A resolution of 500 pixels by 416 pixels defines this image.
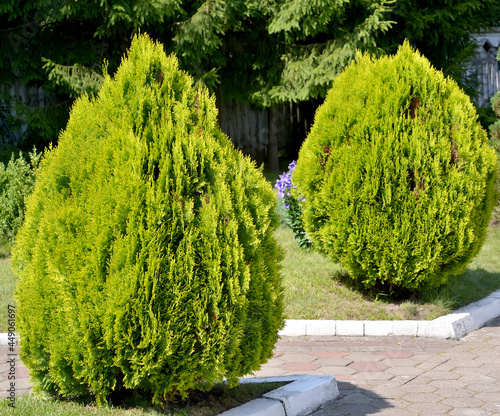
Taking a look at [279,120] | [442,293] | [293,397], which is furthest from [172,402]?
[279,120]

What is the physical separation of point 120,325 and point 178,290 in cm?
37

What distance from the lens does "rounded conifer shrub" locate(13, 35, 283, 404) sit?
365 centimetres

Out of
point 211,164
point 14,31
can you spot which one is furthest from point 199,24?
point 211,164

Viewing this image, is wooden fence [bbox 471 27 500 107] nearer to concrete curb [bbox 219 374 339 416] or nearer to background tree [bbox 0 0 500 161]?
background tree [bbox 0 0 500 161]

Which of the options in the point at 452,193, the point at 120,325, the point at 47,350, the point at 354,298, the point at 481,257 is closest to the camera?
the point at 120,325

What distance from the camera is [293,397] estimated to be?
4402mm

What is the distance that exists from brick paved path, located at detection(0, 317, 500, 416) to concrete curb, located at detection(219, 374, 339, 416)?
9 centimetres

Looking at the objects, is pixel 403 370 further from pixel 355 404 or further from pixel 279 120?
pixel 279 120

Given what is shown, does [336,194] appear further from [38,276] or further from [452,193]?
[38,276]

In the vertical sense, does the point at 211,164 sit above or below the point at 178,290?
above

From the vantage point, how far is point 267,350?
410cm

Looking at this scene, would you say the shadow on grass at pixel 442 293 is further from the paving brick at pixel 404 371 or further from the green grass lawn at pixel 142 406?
the green grass lawn at pixel 142 406

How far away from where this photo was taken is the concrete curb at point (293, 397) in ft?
13.6

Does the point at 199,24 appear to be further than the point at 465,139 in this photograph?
Yes
